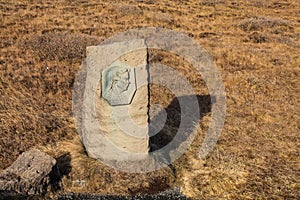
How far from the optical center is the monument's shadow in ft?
31.2

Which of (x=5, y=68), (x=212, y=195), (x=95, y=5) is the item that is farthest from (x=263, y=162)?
(x=95, y=5)

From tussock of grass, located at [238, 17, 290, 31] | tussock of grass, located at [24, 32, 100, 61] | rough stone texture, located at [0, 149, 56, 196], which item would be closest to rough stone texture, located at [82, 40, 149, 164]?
rough stone texture, located at [0, 149, 56, 196]

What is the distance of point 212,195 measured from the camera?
772cm

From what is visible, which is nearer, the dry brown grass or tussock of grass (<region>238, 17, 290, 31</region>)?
the dry brown grass

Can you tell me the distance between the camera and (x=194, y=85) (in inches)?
540

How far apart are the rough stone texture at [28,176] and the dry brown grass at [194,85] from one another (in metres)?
0.59

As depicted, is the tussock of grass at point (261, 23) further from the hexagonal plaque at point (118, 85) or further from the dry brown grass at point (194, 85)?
the hexagonal plaque at point (118, 85)

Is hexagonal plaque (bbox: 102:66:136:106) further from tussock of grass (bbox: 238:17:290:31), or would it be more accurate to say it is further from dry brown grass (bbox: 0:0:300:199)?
tussock of grass (bbox: 238:17:290:31)

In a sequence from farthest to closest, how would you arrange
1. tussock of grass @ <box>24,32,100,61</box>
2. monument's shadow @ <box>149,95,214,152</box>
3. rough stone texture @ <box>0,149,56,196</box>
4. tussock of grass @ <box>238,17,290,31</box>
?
tussock of grass @ <box>238,17,290,31</box> → tussock of grass @ <box>24,32,100,61</box> → monument's shadow @ <box>149,95,214,152</box> → rough stone texture @ <box>0,149,56,196</box>

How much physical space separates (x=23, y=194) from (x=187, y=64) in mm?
10465

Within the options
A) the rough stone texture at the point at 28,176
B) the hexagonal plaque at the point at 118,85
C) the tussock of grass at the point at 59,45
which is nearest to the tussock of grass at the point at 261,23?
the tussock of grass at the point at 59,45

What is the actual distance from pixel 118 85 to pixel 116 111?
2.25 feet

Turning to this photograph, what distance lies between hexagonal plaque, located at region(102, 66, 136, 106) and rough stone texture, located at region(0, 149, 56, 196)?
1990mm

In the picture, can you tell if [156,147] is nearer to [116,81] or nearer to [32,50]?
[116,81]
